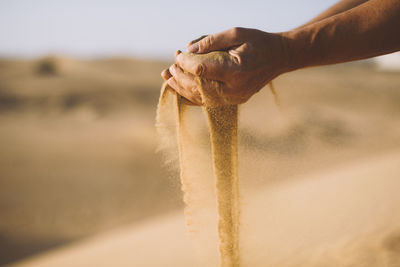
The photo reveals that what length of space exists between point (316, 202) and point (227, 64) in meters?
3.18

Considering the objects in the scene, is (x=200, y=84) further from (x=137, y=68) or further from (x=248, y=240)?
(x=137, y=68)

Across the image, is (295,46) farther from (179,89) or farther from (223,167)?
A: (223,167)

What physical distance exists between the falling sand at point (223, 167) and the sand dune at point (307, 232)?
5.7 inches

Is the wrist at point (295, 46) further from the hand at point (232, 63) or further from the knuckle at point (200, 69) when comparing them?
the knuckle at point (200, 69)

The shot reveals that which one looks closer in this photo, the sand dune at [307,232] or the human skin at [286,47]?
the human skin at [286,47]

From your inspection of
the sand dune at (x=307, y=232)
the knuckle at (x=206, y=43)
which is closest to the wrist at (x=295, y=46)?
the knuckle at (x=206, y=43)

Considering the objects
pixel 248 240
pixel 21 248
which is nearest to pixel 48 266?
pixel 21 248

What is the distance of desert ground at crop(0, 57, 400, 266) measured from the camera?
254 centimetres

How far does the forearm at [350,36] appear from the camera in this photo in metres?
1.55

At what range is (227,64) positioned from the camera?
5.21ft

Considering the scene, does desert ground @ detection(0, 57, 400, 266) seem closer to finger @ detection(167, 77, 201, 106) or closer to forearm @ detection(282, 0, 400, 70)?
finger @ detection(167, 77, 201, 106)

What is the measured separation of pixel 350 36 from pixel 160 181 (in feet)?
24.3

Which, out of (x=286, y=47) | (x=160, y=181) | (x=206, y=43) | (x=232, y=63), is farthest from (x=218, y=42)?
(x=160, y=181)

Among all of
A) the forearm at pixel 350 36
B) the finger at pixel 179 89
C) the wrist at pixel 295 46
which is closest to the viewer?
the forearm at pixel 350 36
